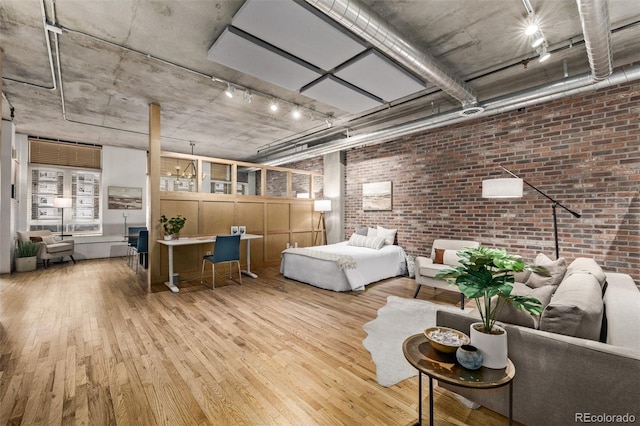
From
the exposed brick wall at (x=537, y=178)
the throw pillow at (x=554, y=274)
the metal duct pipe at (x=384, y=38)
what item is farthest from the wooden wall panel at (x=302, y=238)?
the throw pillow at (x=554, y=274)

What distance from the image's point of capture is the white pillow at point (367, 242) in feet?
18.0

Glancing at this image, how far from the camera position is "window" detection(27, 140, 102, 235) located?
676cm

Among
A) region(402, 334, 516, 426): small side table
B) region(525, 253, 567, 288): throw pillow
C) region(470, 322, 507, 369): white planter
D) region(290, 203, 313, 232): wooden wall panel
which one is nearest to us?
region(402, 334, 516, 426): small side table

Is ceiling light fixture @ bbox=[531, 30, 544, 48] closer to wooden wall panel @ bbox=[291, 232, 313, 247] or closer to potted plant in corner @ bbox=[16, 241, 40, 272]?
wooden wall panel @ bbox=[291, 232, 313, 247]

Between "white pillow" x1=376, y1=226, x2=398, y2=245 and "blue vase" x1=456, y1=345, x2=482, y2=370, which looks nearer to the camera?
"blue vase" x1=456, y1=345, x2=482, y2=370

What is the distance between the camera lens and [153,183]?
183 inches

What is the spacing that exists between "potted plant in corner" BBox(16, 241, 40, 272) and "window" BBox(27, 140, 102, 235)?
3.82 ft

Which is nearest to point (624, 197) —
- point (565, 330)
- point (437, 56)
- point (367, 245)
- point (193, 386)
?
point (437, 56)

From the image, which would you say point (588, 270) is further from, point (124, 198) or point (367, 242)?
point (124, 198)

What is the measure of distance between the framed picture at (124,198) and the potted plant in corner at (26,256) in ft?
6.23

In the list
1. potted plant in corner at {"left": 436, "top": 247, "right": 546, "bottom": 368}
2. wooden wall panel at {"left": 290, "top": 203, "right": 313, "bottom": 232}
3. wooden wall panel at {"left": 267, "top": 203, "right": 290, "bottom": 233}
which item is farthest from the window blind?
potted plant in corner at {"left": 436, "top": 247, "right": 546, "bottom": 368}

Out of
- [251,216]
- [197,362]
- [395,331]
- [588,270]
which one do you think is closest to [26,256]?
[251,216]

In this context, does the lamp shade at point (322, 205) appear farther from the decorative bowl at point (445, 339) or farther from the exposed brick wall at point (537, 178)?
the decorative bowl at point (445, 339)

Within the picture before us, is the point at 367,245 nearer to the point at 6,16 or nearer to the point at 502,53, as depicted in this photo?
the point at 502,53
